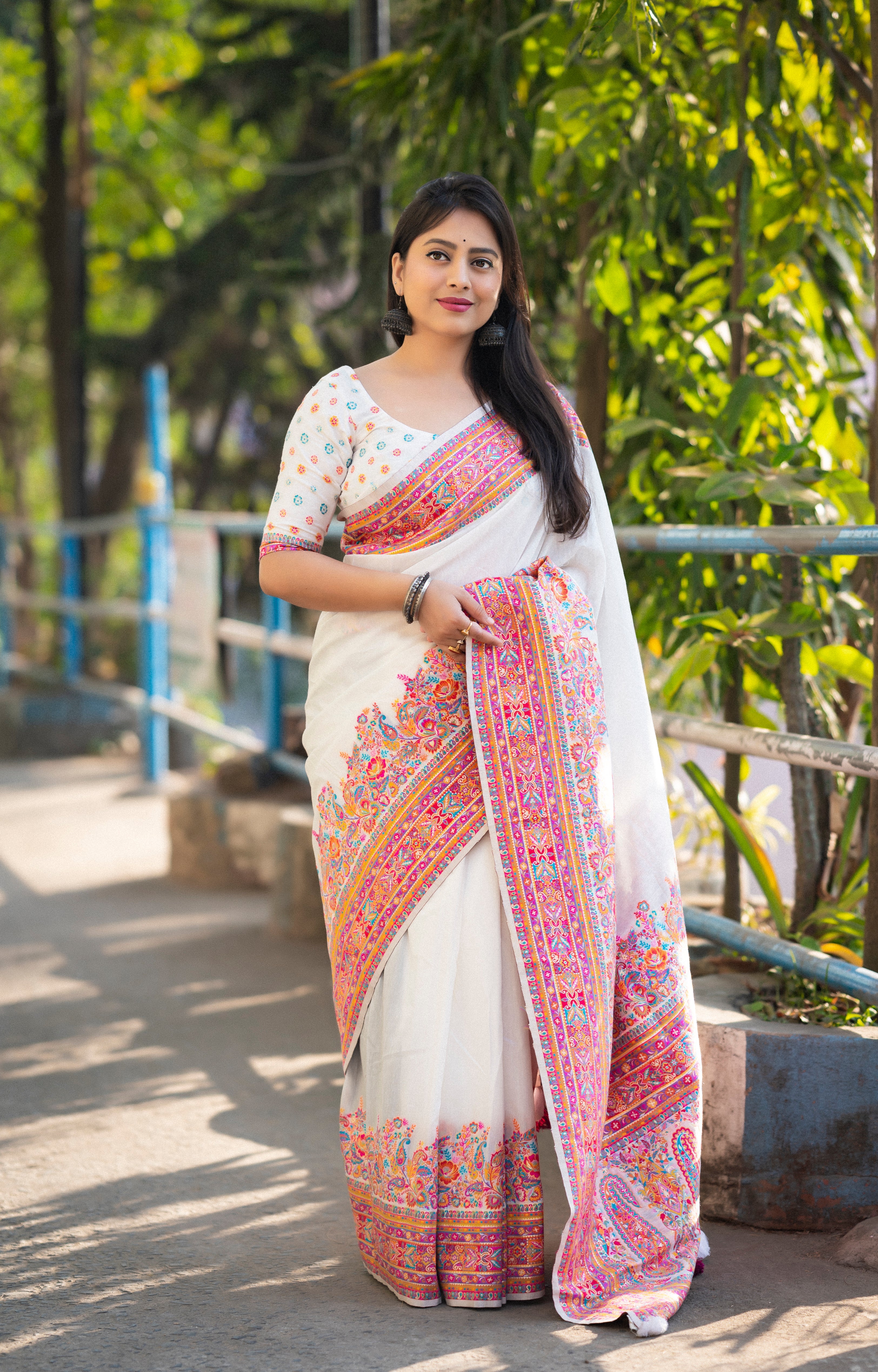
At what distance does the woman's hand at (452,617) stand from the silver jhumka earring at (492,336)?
426mm

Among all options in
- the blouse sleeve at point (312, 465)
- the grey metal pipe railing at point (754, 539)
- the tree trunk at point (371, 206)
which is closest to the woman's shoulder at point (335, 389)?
the blouse sleeve at point (312, 465)

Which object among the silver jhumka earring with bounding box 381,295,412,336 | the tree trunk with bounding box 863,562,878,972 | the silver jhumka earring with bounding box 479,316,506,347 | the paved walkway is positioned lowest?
the paved walkway

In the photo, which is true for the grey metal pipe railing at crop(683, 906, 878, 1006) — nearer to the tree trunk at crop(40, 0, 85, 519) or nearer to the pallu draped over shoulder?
the pallu draped over shoulder

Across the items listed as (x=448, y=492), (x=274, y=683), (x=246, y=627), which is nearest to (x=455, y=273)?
(x=448, y=492)

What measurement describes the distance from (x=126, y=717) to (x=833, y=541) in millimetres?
7665

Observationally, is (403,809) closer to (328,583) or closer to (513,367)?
(328,583)

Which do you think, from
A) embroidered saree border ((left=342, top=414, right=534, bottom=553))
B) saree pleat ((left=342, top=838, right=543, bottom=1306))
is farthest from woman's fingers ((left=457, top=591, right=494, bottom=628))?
saree pleat ((left=342, top=838, right=543, bottom=1306))

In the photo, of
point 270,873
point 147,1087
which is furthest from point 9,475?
point 147,1087

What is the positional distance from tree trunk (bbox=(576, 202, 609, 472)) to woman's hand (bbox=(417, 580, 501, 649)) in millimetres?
1549

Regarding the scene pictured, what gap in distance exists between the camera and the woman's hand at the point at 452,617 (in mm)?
2139

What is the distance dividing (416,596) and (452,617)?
0.06 metres

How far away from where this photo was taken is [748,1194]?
96.8 inches

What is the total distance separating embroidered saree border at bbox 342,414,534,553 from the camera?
2221 mm

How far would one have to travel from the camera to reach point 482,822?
86.7 inches
